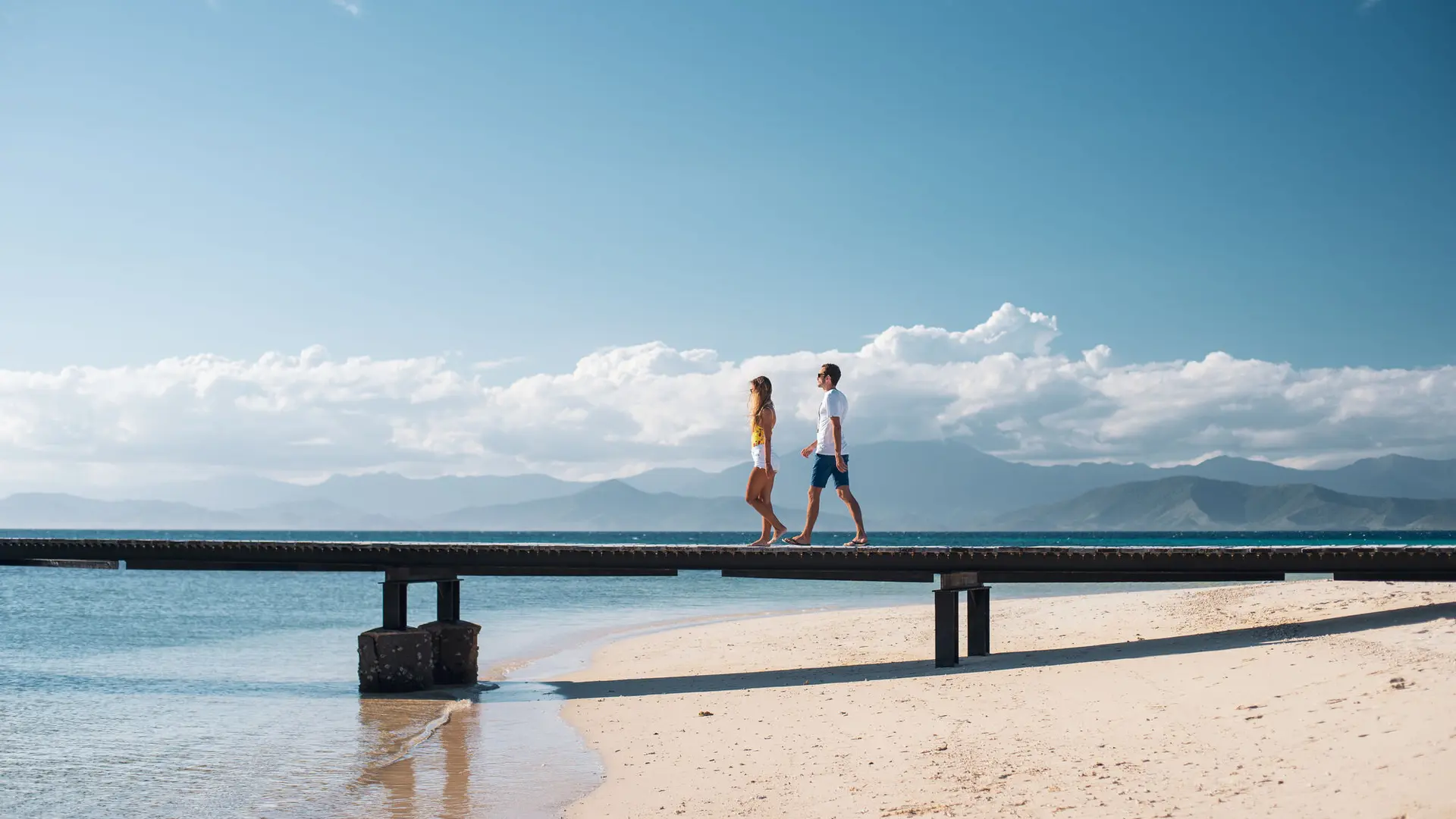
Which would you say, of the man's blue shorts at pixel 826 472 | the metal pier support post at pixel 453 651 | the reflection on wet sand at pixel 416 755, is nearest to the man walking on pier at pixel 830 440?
the man's blue shorts at pixel 826 472

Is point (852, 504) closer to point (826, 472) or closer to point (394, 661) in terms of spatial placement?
point (826, 472)

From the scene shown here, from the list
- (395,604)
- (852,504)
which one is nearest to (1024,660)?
(852,504)

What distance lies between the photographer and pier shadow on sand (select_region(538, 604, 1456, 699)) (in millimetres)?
14102

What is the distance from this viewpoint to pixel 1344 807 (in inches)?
277

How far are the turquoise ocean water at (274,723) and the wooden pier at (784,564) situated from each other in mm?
1498

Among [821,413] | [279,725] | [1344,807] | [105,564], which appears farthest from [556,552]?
[1344,807]

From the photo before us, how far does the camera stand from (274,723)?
15914mm

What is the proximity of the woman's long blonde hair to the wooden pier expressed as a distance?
2515mm

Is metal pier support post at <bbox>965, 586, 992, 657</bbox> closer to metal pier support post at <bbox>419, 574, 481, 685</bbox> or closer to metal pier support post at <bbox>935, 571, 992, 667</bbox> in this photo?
metal pier support post at <bbox>935, 571, 992, 667</bbox>

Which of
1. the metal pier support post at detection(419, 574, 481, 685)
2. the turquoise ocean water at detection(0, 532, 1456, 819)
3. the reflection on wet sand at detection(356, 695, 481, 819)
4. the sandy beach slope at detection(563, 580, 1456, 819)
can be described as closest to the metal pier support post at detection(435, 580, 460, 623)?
the metal pier support post at detection(419, 574, 481, 685)

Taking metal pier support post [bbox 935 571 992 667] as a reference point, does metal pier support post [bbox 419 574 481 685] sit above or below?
below

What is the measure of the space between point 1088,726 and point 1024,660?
551 cm

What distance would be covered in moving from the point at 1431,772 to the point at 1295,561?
8763 millimetres

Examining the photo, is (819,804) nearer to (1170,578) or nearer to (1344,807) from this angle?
(1344,807)
